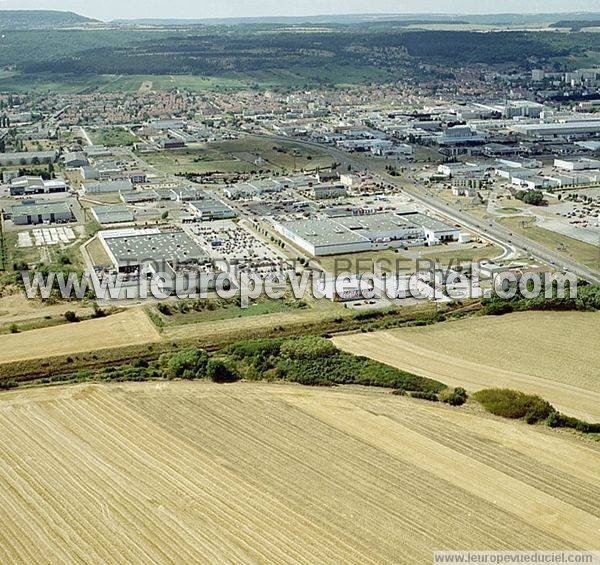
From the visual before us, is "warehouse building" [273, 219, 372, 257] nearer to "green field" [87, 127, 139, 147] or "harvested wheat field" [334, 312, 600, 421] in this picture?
"harvested wheat field" [334, 312, 600, 421]

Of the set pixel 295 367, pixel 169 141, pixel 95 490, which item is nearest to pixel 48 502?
pixel 95 490

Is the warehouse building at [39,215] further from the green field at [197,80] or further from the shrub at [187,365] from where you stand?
the green field at [197,80]

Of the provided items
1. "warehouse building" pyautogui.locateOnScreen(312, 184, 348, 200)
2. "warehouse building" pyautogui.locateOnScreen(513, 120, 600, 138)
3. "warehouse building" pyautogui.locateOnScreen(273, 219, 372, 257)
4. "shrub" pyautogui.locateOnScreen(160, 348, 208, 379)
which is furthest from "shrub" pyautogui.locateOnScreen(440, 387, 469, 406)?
"warehouse building" pyautogui.locateOnScreen(513, 120, 600, 138)

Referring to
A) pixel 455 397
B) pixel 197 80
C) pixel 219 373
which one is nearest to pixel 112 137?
pixel 197 80

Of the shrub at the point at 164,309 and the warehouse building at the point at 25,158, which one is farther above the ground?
the warehouse building at the point at 25,158

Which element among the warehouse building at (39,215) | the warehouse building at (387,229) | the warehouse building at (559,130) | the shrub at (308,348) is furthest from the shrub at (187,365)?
the warehouse building at (559,130)

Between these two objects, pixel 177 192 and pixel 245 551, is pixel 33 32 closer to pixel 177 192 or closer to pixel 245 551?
pixel 177 192
